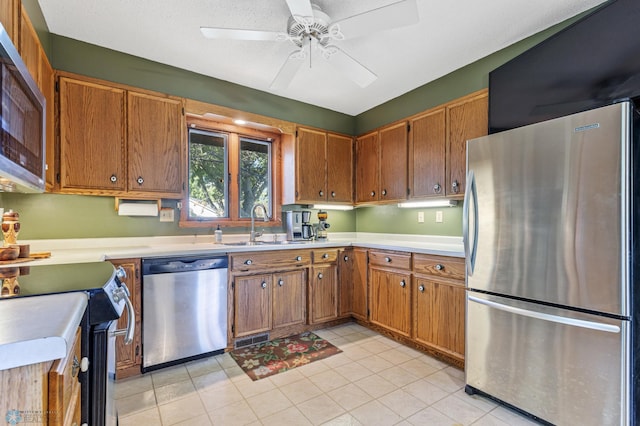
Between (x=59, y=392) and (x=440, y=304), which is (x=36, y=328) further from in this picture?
(x=440, y=304)

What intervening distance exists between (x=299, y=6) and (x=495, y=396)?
257cm

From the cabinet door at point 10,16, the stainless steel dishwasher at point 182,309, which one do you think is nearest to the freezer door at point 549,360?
the stainless steel dishwasher at point 182,309

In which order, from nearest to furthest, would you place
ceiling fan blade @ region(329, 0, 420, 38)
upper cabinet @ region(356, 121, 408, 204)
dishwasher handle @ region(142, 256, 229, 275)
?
ceiling fan blade @ region(329, 0, 420, 38), dishwasher handle @ region(142, 256, 229, 275), upper cabinet @ region(356, 121, 408, 204)

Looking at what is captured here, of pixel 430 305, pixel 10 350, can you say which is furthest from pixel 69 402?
pixel 430 305

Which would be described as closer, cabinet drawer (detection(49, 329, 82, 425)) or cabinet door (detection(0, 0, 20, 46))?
cabinet drawer (detection(49, 329, 82, 425))

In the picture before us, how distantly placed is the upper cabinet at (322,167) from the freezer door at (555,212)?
1.85 metres

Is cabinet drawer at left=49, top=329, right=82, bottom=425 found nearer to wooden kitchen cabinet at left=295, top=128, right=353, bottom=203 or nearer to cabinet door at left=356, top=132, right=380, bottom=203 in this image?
wooden kitchen cabinet at left=295, top=128, right=353, bottom=203

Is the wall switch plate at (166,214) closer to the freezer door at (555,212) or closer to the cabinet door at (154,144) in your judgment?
the cabinet door at (154,144)

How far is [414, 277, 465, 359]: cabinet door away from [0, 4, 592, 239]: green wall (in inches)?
28.9

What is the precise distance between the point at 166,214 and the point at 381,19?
93.2 inches

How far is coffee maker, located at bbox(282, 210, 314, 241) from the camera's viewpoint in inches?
136

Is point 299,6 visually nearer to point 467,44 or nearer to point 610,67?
point 467,44

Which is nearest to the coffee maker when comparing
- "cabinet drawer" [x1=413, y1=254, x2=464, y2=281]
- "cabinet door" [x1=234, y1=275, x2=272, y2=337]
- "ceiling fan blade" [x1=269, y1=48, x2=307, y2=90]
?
"cabinet door" [x1=234, y1=275, x2=272, y2=337]

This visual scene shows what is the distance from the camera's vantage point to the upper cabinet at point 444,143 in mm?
2586
